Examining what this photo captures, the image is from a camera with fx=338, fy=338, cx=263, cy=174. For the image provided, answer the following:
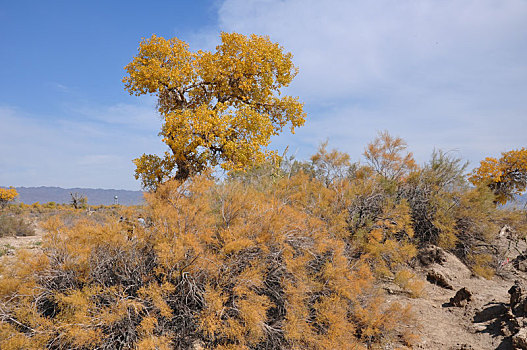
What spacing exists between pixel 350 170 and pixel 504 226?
5.58 m

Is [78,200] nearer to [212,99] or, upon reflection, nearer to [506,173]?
[212,99]

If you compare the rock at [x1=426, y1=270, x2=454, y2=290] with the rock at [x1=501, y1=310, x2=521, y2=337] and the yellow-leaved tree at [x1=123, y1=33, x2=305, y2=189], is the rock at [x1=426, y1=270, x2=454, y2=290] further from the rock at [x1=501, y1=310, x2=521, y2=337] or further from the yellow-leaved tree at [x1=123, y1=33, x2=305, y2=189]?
the yellow-leaved tree at [x1=123, y1=33, x2=305, y2=189]

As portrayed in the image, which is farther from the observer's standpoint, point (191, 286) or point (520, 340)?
point (520, 340)

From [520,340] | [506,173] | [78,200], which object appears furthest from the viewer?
[78,200]

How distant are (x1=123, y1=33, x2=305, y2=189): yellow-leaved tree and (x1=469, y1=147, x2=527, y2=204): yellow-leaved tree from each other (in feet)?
42.5

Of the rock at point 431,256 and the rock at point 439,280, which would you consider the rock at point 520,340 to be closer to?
the rock at point 439,280

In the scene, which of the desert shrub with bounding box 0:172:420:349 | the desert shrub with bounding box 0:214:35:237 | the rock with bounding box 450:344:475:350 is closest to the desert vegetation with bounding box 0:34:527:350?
the desert shrub with bounding box 0:172:420:349

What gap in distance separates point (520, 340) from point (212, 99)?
8.23m

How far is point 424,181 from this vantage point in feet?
32.0

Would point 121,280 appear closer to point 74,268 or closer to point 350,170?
point 74,268

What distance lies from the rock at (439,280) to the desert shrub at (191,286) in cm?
294

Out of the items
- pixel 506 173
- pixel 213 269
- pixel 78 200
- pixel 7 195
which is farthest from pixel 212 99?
pixel 7 195

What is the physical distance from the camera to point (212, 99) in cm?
951

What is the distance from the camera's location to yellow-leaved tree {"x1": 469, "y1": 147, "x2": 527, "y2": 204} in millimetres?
17000
